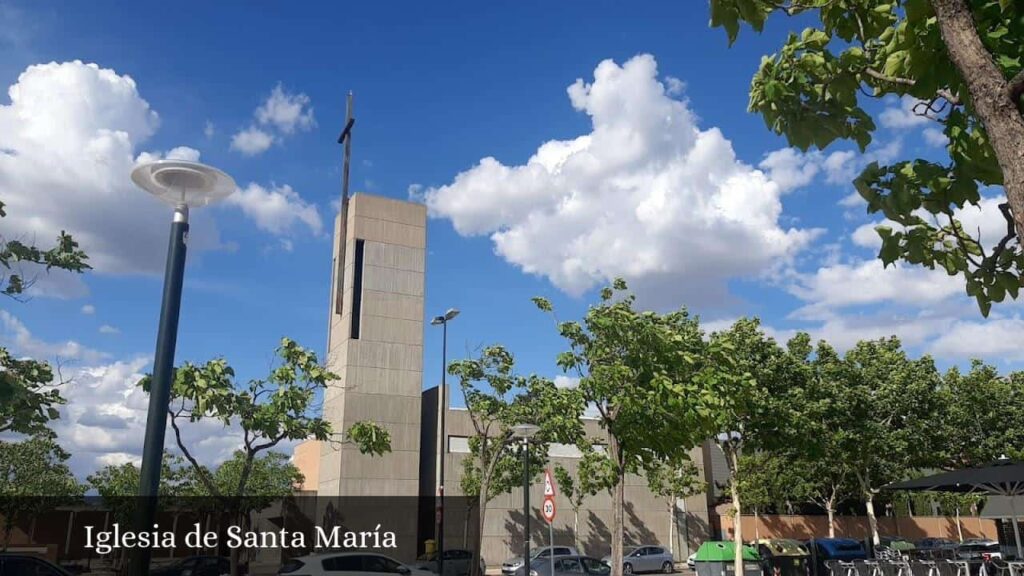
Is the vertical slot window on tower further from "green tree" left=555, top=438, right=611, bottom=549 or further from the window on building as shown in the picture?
"green tree" left=555, top=438, right=611, bottom=549

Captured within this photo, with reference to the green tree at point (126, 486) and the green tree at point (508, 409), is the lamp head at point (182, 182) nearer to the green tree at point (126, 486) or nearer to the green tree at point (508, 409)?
the green tree at point (508, 409)

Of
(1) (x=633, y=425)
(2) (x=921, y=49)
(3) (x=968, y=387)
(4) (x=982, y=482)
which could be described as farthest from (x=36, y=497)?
(3) (x=968, y=387)

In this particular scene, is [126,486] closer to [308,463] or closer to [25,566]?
[308,463]

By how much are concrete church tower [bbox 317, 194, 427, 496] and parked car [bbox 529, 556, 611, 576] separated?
13.2 m

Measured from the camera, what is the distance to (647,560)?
37.7 metres

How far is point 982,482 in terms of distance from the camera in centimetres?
1712

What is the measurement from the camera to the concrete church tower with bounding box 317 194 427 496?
127 feet

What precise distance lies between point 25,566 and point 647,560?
97.4 ft

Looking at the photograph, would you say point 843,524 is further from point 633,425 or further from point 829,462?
point 633,425

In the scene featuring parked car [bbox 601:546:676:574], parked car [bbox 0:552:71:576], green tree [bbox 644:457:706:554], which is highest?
green tree [bbox 644:457:706:554]

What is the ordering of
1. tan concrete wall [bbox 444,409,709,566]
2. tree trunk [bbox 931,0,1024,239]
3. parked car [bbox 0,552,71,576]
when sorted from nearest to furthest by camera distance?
tree trunk [bbox 931,0,1024,239]
parked car [bbox 0,552,71,576]
tan concrete wall [bbox 444,409,709,566]

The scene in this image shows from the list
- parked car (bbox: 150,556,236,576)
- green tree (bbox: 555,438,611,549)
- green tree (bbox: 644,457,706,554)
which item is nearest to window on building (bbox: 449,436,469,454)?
green tree (bbox: 555,438,611,549)

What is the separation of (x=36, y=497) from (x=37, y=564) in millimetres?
24863

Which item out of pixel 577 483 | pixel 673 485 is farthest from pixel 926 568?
pixel 577 483
